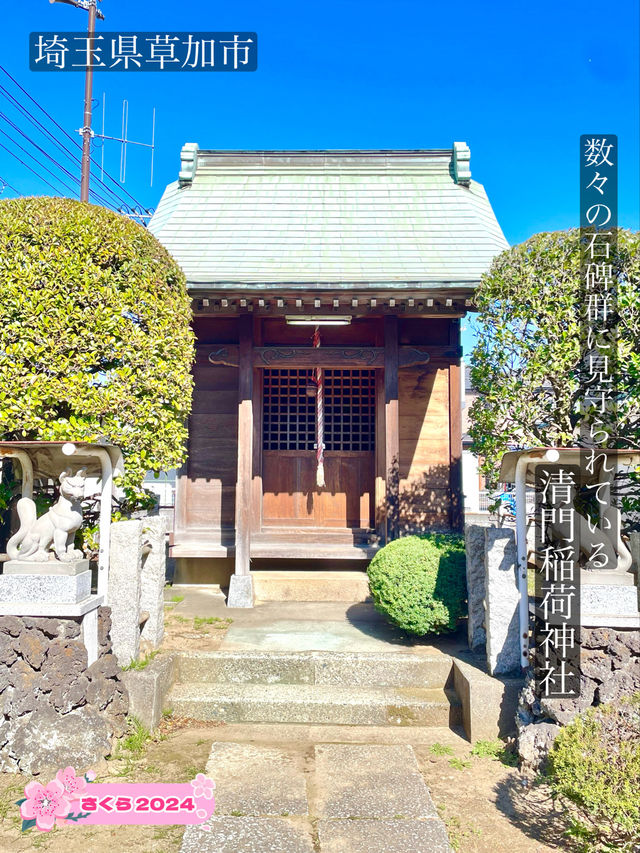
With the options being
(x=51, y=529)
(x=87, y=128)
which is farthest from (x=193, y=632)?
(x=87, y=128)

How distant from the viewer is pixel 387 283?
769 centimetres

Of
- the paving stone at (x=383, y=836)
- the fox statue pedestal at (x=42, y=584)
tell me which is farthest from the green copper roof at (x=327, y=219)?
the paving stone at (x=383, y=836)

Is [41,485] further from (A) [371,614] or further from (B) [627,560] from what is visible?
(B) [627,560]

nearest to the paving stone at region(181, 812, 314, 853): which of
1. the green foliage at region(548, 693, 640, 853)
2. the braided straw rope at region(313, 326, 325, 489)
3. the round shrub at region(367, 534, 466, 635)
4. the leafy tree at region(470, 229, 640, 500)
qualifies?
the green foliage at region(548, 693, 640, 853)

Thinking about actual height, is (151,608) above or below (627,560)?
below

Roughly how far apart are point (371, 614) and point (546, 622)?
10.6 ft

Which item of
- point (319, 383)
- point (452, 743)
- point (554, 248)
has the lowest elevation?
point (452, 743)

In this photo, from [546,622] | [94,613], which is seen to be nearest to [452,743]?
[546,622]

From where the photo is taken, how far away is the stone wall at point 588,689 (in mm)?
4406

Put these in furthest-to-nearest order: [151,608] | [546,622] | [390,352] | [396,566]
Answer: [390,352] → [396,566] → [151,608] → [546,622]

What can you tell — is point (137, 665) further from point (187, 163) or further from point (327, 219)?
point (187, 163)

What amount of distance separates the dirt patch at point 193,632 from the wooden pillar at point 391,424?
8.70 ft

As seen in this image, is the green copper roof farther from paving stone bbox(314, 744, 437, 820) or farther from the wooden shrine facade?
paving stone bbox(314, 744, 437, 820)

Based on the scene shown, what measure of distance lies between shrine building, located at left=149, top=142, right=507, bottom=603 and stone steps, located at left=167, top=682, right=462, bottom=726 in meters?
2.85
